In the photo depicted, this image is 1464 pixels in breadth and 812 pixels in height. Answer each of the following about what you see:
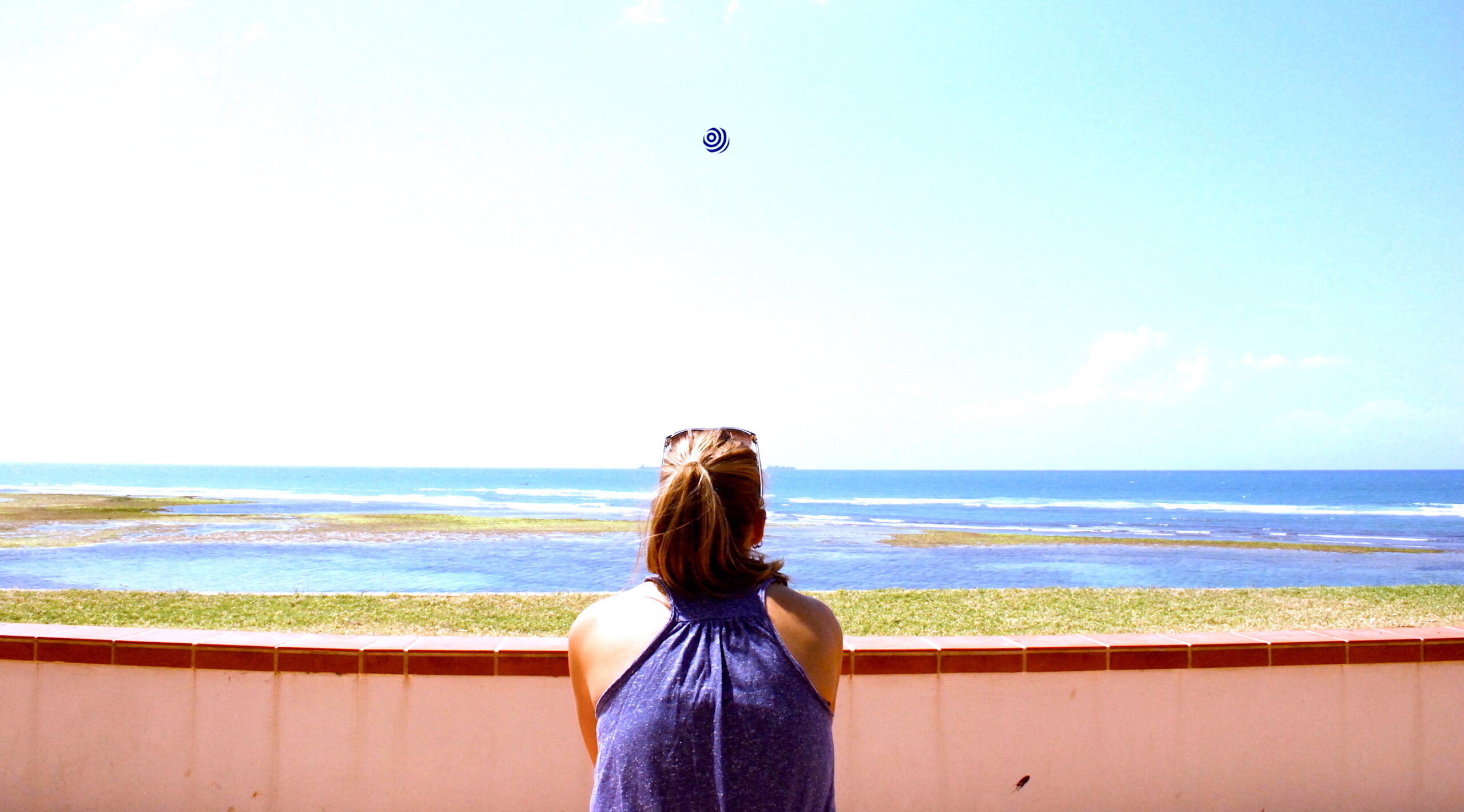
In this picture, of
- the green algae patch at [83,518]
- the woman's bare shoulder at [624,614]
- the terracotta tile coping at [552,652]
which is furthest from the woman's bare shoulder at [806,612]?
the green algae patch at [83,518]

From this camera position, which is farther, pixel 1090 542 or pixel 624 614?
pixel 1090 542

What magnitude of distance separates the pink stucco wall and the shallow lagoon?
937 centimetres

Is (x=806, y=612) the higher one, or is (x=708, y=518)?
(x=708, y=518)

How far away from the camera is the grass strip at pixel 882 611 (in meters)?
7.66

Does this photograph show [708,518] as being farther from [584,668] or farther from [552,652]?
[552,652]

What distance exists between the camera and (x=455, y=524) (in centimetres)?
3075

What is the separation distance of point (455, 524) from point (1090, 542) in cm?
1955

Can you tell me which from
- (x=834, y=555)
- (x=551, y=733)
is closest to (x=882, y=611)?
(x=551, y=733)

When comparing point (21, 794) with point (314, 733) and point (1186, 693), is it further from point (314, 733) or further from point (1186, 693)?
point (1186, 693)

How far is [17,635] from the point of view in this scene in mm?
2574

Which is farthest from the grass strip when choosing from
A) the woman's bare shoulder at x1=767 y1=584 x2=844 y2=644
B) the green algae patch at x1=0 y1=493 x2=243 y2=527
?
the green algae patch at x1=0 y1=493 x2=243 y2=527

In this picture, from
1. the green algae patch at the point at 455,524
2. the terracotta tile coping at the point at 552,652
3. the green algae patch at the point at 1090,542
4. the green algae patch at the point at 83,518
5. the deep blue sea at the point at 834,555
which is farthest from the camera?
the green algae patch at the point at 455,524

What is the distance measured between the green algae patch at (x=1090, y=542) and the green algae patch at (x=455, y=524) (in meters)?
8.26

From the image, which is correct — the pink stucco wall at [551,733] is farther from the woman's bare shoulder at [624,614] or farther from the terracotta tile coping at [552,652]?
the woman's bare shoulder at [624,614]
